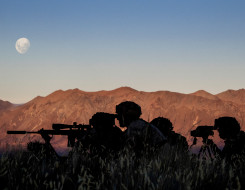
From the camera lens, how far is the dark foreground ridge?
3.59m

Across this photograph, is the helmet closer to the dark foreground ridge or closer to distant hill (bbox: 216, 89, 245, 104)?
the dark foreground ridge

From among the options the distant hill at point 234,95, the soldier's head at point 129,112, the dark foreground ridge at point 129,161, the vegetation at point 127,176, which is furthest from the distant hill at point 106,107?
the vegetation at point 127,176

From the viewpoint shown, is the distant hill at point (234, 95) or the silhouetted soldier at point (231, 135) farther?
the distant hill at point (234, 95)

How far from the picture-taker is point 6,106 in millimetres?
113625

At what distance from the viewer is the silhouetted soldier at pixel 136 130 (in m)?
5.05

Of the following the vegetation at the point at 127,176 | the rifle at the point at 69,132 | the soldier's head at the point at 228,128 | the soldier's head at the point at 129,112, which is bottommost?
the vegetation at the point at 127,176

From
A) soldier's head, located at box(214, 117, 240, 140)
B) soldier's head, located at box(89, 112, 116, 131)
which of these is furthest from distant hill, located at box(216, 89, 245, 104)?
soldier's head, located at box(89, 112, 116, 131)

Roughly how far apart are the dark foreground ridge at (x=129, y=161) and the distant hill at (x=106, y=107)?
60212 millimetres

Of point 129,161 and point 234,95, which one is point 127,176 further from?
point 234,95

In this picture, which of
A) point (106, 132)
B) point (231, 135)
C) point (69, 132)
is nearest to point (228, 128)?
point (231, 135)

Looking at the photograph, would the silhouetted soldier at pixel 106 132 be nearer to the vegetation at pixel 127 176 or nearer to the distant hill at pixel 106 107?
the vegetation at pixel 127 176

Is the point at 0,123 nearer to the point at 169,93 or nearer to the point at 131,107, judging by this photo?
the point at 169,93

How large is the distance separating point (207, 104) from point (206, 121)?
8480 millimetres

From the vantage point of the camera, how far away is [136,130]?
5051mm
